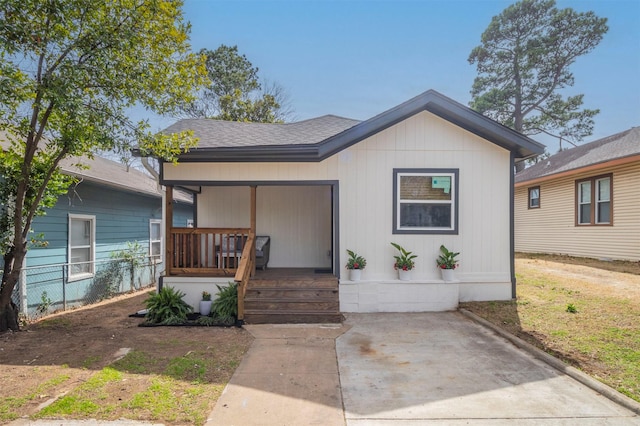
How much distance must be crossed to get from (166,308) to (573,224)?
43.4ft

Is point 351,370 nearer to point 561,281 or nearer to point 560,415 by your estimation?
point 560,415

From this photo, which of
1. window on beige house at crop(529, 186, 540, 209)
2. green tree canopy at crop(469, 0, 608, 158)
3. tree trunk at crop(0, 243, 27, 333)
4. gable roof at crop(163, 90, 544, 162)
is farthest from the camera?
green tree canopy at crop(469, 0, 608, 158)

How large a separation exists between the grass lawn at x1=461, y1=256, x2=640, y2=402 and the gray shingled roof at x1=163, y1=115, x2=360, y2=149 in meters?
4.51

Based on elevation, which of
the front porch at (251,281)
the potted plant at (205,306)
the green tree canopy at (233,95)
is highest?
the green tree canopy at (233,95)

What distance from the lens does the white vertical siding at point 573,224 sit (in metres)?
10.3

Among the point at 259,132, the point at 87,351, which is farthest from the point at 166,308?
the point at 259,132

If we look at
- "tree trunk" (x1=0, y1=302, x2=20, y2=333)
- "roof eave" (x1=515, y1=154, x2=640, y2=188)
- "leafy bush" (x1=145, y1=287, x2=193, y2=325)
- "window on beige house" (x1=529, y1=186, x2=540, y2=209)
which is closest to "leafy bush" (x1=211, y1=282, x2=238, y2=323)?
"leafy bush" (x1=145, y1=287, x2=193, y2=325)

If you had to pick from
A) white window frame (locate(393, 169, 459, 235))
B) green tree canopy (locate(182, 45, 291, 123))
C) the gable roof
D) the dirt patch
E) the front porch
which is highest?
green tree canopy (locate(182, 45, 291, 123))

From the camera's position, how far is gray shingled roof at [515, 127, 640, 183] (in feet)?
35.2

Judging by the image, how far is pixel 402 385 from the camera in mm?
3561

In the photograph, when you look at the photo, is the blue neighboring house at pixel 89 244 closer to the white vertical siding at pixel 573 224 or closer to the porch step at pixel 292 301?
the porch step at pixel 292 301

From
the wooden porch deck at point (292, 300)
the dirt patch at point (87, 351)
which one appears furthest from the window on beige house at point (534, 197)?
the dirt patch at point (87, 351)

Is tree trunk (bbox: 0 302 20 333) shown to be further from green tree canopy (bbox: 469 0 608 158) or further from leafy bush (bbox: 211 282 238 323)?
green tree canopy (bbox: 469 0 608 158)

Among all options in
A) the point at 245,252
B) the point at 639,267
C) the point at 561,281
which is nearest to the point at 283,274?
the point at 245,252
